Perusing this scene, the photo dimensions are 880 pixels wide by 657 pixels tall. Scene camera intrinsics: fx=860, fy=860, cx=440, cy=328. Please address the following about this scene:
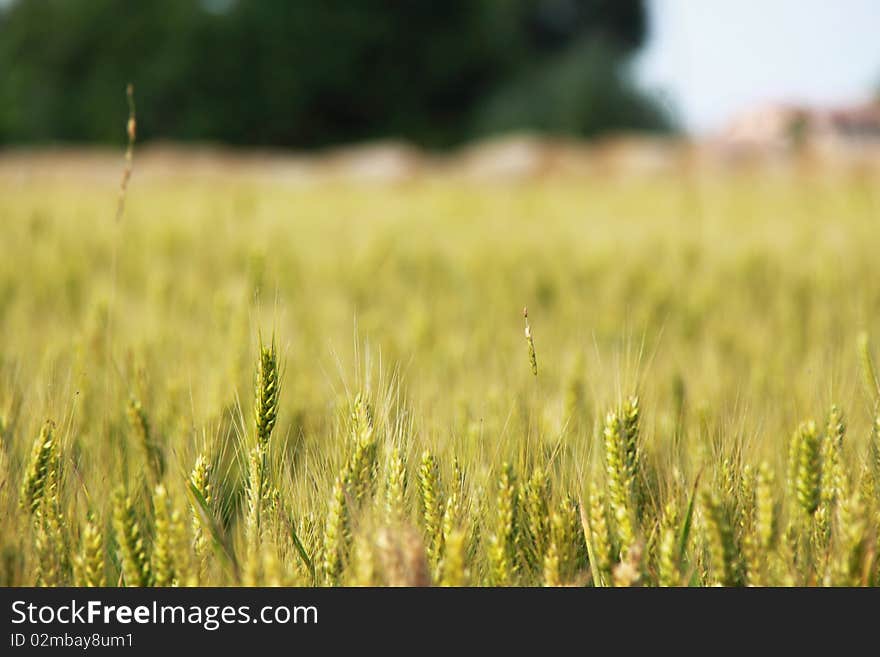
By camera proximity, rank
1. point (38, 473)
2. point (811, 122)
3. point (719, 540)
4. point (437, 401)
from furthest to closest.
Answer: point (811, 122), point (437, 401), point (38, 473), point (719, 540)

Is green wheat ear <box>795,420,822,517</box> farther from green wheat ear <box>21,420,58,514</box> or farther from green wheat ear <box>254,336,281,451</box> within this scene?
green wheat ear <box>21,420,58,514</box>

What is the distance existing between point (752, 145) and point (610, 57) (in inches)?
408

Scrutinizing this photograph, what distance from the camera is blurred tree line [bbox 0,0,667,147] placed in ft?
58.5

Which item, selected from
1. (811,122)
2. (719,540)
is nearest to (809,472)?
(719,540)

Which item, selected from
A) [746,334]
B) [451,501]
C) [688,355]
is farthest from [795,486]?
[746,334]

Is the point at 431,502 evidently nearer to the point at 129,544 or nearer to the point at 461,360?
the point at 129,544

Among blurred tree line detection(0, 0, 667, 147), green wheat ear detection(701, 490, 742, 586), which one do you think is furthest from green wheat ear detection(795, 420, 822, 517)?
blurred tree line detection(0, 0, 667, 147)

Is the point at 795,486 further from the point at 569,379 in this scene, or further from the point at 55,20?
the point at 55,20

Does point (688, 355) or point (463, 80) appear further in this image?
point (463, 80)

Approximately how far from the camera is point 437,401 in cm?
141

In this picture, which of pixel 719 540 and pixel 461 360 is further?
pixel 461 360

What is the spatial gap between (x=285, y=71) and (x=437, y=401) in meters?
18.0

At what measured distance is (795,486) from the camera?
912 millimetres
